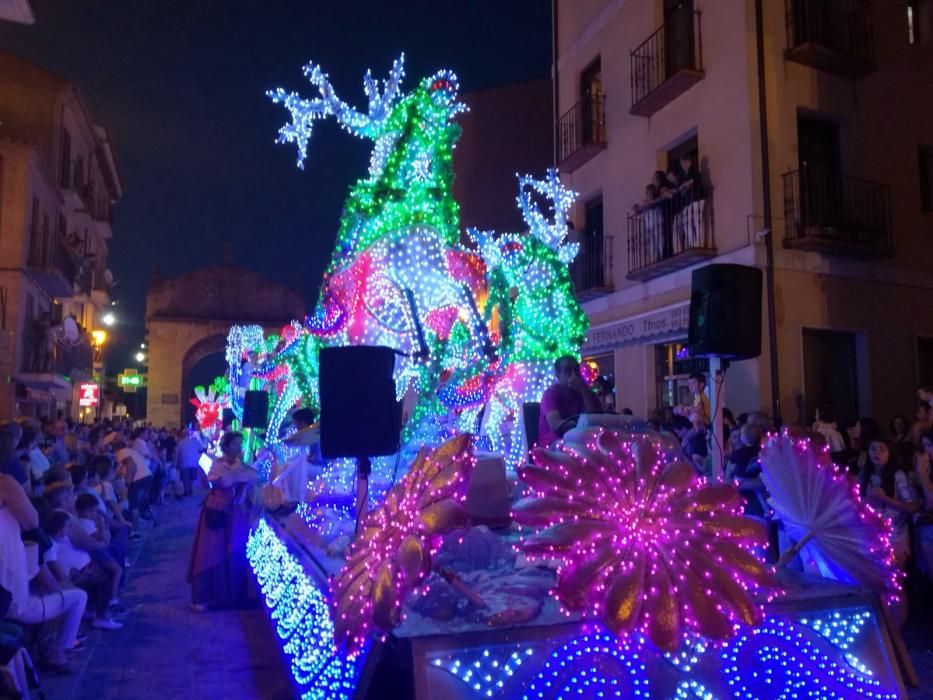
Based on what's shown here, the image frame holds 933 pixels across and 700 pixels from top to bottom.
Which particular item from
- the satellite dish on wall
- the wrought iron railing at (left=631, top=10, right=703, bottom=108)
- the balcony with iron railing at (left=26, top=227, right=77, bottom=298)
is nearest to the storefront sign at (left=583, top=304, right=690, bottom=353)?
the wrought iron railing at (left=631, top=10, right=703, bottom=108)

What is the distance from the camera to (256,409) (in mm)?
10688

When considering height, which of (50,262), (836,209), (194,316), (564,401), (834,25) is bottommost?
(564,401)

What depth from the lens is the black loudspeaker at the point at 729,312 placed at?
5.14 meters

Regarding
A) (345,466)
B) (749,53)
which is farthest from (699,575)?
(749,53)

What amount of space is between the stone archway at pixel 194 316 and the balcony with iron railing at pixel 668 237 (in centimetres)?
2706

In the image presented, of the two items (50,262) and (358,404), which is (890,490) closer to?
(358,404)

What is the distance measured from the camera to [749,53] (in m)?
10.7

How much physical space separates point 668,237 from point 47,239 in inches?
693

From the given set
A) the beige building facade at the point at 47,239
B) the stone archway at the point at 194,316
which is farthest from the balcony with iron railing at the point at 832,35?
the stone archway at the point at 194,316

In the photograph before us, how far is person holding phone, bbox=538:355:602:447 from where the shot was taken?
5.23 m

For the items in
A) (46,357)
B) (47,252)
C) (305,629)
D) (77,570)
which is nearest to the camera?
(305,629)

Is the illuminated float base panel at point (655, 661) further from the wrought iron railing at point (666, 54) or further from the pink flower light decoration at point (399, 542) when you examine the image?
the wrought iron railing at point (666, 54)

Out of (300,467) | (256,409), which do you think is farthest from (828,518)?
(256,409)

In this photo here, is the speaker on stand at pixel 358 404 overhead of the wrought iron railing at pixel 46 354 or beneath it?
beneath
